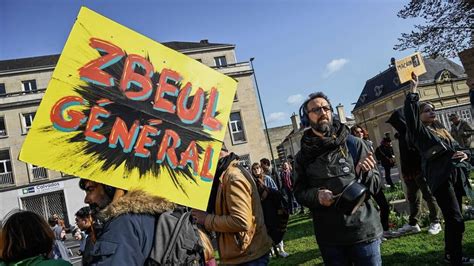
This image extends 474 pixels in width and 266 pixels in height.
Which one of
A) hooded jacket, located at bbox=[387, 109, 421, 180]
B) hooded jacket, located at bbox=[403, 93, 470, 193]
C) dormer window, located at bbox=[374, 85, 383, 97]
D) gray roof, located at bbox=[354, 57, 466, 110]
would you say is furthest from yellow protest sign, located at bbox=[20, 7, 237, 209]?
dormer window, located at bbox=[374, 85, 383, 97]

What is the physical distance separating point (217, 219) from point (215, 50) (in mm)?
36360

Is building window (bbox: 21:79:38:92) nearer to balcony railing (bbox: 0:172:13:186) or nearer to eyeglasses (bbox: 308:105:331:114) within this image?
balcony railing (bbox: 0:172:13:186)

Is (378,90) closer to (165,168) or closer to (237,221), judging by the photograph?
(237,221)

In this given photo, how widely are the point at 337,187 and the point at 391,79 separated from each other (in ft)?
185

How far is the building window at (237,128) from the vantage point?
35375 millimetres

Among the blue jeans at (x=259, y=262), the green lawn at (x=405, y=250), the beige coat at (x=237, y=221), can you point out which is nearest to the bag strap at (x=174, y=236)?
the beige coat at (x=237, y=221)

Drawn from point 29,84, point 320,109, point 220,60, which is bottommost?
point 320,109

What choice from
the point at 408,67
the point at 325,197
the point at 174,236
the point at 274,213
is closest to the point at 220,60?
the point at 408,67

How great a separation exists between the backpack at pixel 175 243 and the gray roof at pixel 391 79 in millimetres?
50478

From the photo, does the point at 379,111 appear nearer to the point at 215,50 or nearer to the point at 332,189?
the point at 215,50

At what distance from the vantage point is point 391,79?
54625 mm

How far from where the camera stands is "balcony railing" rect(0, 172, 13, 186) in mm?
31312

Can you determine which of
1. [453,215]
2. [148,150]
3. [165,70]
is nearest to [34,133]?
[148,150]

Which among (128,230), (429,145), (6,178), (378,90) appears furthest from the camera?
(378,90)
